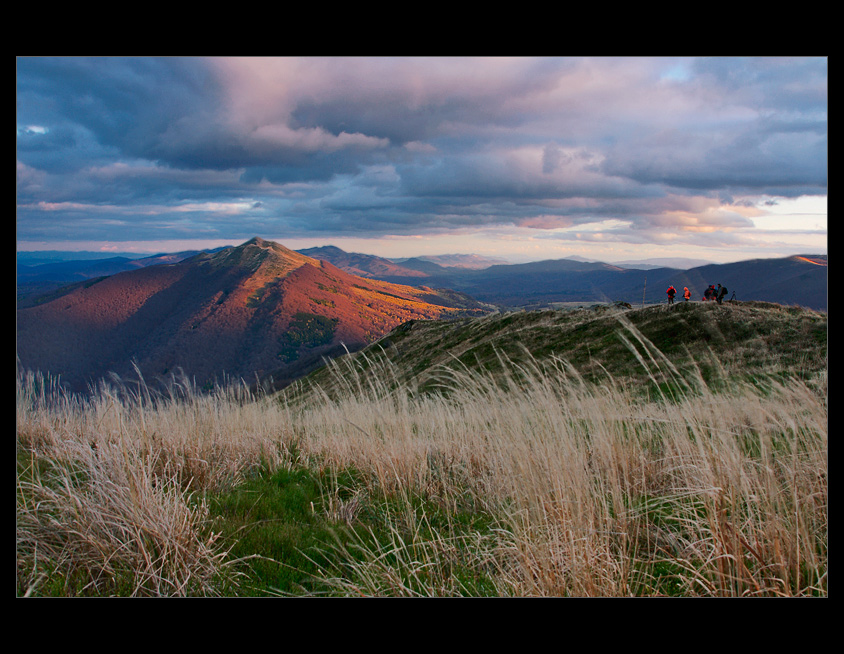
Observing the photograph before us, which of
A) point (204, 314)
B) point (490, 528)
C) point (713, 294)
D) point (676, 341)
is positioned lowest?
point (204, 314)

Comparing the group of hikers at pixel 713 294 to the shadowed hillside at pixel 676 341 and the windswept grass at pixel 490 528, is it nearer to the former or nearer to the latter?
the shadowed hillside at pixel 676 341

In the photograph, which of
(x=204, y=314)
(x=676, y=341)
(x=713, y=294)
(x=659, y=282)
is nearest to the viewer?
(x=659, y=282)

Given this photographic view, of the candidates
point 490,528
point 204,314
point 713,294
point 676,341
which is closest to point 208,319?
point 204,314

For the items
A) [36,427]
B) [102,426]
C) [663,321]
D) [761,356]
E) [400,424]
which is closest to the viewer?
[400,424]

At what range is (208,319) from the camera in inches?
6284

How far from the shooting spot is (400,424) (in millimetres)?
3648

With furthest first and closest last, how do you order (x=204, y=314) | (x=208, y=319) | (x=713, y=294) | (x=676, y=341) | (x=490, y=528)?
1. (x=204, y=314)
2. (x=208, y=319)
3. (x=713, y=294)
4. (x=676, y=341)
5. (x=490, y=528)

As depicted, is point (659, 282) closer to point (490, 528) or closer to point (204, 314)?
point (490, 528)

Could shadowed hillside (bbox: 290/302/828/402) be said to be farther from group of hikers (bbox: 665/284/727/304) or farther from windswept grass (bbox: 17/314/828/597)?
windswept grass (bbox: 17/314/828/597)

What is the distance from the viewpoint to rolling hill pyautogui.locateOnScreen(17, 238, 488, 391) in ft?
419

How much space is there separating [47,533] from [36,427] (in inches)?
131

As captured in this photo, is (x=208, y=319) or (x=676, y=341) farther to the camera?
(x=208, y=319)
